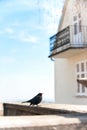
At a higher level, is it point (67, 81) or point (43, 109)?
point (67, 81)

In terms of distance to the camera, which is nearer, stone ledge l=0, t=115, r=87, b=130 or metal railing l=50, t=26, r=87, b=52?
stone ledge l=0, t=115, r=87, b=130

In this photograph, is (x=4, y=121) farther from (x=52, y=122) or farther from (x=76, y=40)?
(x=76, y=40)

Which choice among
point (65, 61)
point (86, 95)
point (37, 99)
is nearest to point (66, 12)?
point (65, 61)

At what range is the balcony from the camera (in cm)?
2038

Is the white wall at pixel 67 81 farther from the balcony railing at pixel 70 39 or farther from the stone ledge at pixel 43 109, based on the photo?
the stone ledge at pixel 43 109

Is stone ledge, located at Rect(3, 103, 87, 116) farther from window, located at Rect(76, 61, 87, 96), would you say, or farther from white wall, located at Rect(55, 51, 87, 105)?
white wall, located at Rect(55, 51, 87, 105)

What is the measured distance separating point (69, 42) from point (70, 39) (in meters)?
0.33

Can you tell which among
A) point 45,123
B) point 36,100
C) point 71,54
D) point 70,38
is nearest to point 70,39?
point 70,38

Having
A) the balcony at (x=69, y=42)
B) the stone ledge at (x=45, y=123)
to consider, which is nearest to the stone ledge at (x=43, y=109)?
the stone ledge at (x=45, y=123)

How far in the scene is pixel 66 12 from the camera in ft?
77.6

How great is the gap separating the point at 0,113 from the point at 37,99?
9.51 ft

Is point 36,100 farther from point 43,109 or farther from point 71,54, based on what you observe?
point 71,54

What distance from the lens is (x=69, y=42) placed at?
2058 cm

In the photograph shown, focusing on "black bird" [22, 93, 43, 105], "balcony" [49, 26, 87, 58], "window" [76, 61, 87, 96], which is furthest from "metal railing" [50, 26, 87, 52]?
"black bird" [22, 93, 43, 105]
